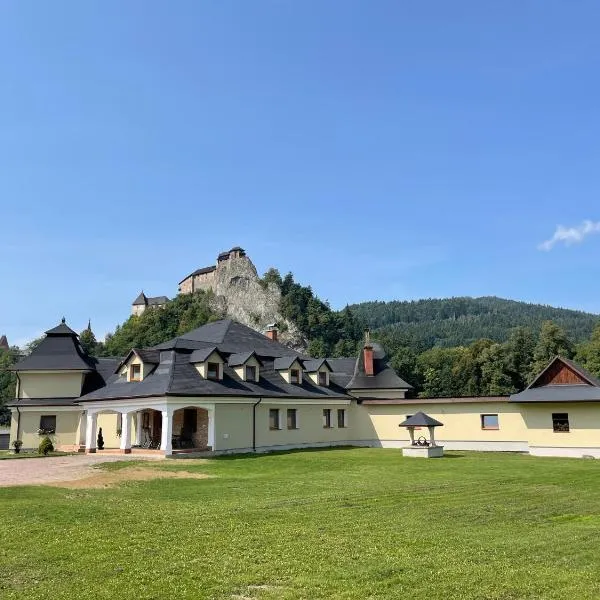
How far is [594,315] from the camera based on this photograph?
176250 mm

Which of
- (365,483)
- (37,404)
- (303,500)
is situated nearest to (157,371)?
(37,404)

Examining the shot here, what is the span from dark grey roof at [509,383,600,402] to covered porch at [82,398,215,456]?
16.1 metres

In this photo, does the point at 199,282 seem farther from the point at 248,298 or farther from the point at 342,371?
the point at 342,371

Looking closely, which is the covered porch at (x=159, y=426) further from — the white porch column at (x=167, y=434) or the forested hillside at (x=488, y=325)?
the forested hillside at (x=488, y=325)

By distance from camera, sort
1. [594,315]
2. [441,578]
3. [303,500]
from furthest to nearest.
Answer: [594,315] → [303,500] → [441,578]

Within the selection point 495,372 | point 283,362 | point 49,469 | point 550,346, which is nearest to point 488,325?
point 495,372

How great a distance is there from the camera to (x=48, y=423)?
35938mm

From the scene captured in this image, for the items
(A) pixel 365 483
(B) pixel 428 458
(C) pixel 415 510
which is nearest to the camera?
(C) pixel 415 510

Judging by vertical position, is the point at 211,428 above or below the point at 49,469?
above

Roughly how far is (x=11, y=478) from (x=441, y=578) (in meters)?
16.2

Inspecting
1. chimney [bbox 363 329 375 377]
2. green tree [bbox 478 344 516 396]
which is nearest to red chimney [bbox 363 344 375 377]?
chimney [bbox 363 329 375 377]

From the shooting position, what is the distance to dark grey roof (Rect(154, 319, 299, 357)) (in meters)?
34.5

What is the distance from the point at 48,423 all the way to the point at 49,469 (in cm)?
1572

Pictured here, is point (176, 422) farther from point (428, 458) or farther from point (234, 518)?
point (234, 518)
